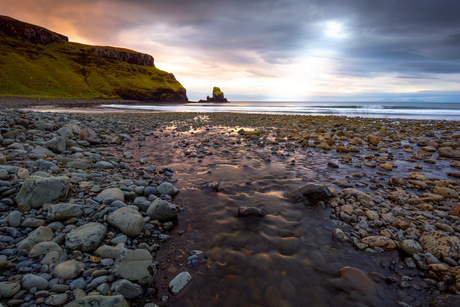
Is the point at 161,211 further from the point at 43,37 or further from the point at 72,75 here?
the point at 43,37

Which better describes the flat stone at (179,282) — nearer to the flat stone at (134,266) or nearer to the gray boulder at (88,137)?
the flat stone at (134,266)

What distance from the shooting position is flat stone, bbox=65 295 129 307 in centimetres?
214

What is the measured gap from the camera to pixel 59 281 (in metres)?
2.49

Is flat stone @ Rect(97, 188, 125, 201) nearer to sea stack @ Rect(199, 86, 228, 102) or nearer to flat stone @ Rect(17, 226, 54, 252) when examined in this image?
flat stone @ Rect(17, 226, 54, 252)

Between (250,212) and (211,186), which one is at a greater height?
(211,186)

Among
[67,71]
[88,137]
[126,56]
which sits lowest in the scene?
[88,137]

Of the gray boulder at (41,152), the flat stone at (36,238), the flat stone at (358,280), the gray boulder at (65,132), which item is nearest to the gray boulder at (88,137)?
the gray boulder at (65,132)

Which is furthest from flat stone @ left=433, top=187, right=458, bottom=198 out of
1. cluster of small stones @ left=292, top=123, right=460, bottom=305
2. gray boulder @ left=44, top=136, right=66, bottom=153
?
gray boulder @ left=44, top=136, right=66, bottom=153

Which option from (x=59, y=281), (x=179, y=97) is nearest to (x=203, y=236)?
(x=59, y=281)

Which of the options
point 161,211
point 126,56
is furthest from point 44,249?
point 126,56

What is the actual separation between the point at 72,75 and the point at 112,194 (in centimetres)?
15543

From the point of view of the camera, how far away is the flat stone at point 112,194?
14.6 ft

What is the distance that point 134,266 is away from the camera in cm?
284

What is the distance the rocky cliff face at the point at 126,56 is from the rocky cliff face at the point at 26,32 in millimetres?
26617
